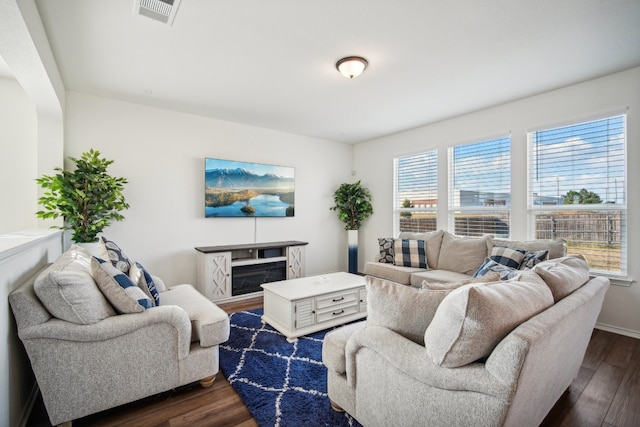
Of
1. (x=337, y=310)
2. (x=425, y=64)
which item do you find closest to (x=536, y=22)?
(x=425, y=64)

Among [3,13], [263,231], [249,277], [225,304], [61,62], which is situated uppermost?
[61,62]

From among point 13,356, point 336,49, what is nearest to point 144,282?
point 13,356

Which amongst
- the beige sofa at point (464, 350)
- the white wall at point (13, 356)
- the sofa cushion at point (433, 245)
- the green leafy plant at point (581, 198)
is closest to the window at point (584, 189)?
the green leafy plant at point (581, 198)

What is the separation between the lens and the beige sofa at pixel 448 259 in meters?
3.43

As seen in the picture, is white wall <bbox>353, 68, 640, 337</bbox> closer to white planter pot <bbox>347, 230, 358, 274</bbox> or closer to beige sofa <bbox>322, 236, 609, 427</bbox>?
white planter pot <bbox>347, 230, 358, 274</bbox>

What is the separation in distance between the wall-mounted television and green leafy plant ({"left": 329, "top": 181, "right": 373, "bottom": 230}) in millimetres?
994

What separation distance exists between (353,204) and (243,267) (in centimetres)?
238

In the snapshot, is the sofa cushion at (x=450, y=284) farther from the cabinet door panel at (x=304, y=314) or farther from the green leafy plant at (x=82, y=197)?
the green leafy plant at (x=82, y=197)

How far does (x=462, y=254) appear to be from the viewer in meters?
3.76

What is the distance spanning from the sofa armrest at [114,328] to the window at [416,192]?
3.98 meters

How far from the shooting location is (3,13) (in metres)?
1.67

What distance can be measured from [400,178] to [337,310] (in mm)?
3030

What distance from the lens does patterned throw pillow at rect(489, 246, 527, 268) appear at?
120 inches

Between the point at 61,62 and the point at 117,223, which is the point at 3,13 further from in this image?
the point at 117,223
